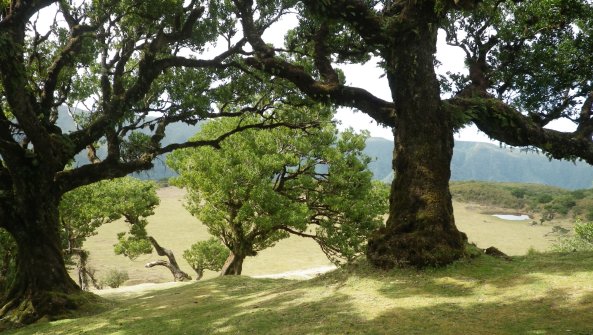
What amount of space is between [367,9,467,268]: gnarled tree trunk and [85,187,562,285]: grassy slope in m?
39.1

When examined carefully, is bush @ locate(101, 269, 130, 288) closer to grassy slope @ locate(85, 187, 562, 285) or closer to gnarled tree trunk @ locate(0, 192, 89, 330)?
grassy slope @ locate(85, 187, 562, 285)

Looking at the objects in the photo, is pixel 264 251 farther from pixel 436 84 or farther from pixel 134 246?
pixel 436 84

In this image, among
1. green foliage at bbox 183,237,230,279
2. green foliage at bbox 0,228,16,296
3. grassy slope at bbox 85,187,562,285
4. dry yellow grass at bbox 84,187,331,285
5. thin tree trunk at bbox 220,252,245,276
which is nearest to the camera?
green foliage at bbox 0,228,16,296

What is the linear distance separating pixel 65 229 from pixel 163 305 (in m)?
20.8

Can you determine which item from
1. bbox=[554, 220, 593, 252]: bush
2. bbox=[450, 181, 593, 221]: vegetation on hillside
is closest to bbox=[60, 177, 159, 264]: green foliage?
bbox=[554, 220, 593, 252]: bush

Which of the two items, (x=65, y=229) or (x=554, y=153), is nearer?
(x=554, y=153)

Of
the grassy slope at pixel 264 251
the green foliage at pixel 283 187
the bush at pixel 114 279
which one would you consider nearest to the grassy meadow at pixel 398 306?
the green foliage at pixel 283 187

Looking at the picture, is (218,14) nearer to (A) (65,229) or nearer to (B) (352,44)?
(B) (352,44)

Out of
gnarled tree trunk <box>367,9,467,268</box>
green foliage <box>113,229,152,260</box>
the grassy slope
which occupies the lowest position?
the grassy slope

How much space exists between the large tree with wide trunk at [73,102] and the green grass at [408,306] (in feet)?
8.75

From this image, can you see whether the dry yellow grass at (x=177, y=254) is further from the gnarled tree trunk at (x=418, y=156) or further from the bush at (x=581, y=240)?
the gnarled tree trunk at (x=418, y=156)

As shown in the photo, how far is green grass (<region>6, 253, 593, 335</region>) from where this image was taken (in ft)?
18.5

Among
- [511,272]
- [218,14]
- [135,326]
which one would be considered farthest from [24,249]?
[511,272]

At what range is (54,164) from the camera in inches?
466
